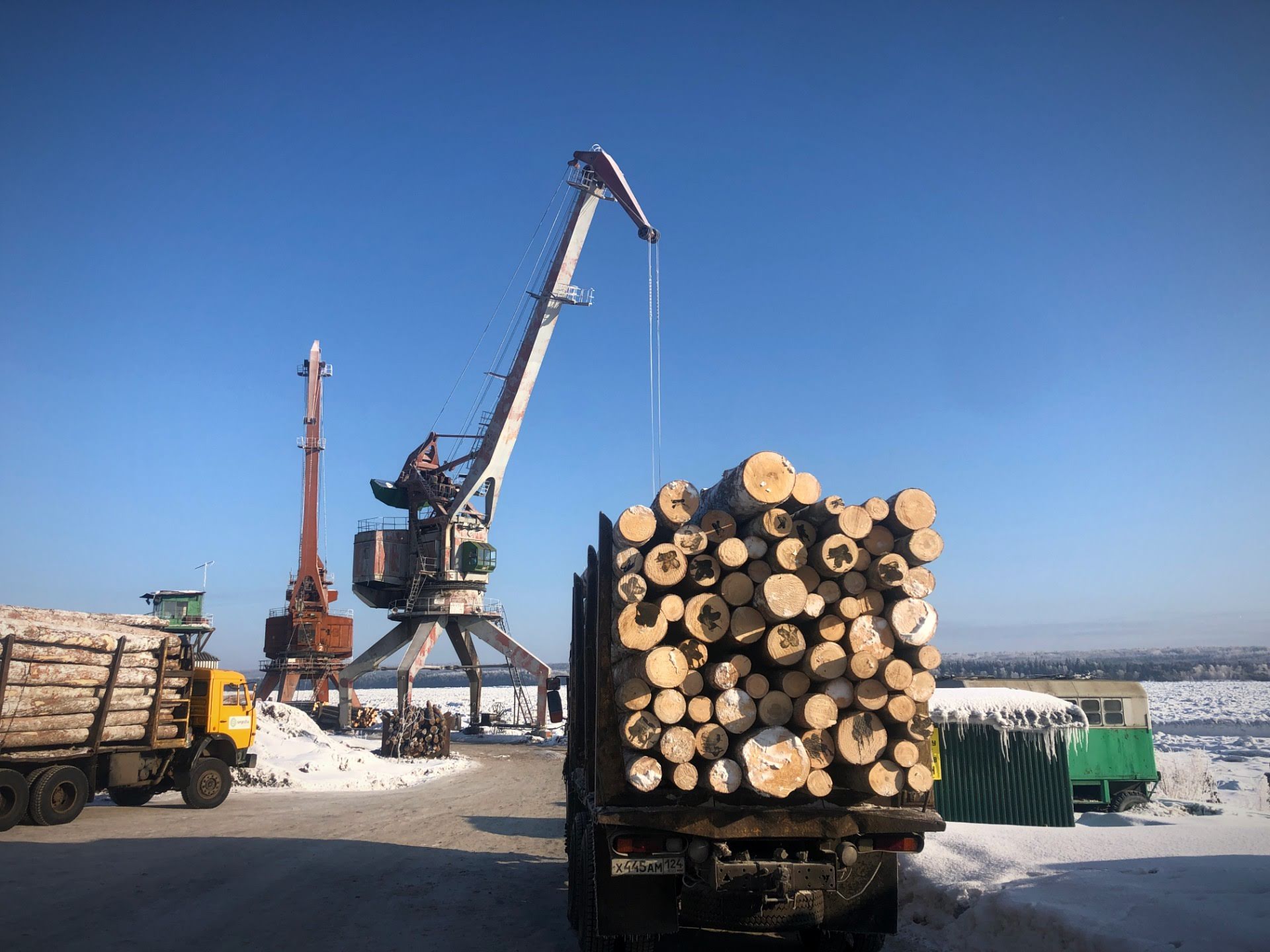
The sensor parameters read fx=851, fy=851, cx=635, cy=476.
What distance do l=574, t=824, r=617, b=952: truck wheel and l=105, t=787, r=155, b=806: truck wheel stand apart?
12081 mm

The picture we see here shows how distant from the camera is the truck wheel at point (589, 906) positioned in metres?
5.88

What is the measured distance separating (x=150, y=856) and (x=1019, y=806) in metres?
12.7

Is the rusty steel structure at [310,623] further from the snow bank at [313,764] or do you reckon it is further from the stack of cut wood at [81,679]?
the stack of cut wood at [81,679]

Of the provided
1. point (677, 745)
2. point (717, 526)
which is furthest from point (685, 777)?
point (717, 526)

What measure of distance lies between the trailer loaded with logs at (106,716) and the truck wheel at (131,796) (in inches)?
0.9

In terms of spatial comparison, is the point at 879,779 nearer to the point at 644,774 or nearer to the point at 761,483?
the point at 644,774

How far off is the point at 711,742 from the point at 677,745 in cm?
23

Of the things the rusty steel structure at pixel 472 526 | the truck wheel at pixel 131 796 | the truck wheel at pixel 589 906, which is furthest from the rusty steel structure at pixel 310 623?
the truck wheel at pixel 589 906

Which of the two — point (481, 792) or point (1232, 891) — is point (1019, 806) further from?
point (481, 792)

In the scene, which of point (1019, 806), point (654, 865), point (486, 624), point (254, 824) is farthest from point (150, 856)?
point (486, 624)

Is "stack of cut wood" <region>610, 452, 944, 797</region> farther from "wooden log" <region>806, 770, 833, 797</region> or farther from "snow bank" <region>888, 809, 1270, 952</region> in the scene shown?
"snow bank" <region>888, 809, 1270, 952</region>

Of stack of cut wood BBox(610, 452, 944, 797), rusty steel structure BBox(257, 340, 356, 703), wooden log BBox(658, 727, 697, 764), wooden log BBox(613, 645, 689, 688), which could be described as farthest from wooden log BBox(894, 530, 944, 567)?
rusty steel structure BBox(257, 340, 356, 703)

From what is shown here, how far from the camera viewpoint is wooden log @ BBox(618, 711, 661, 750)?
5535 mm

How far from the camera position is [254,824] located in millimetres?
13438
